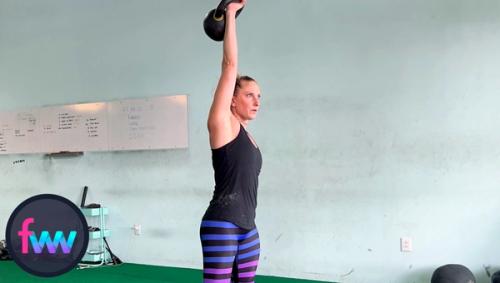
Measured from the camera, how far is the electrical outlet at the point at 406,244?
325 centimetres

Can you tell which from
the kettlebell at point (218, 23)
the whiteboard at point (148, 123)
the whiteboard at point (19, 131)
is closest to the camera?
the kettlebell at point (218, 23)

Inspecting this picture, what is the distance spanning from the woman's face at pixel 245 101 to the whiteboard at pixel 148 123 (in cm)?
237

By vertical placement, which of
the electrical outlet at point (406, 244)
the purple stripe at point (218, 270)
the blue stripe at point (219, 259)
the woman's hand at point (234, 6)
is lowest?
the electrical outlet at point (406, 244)

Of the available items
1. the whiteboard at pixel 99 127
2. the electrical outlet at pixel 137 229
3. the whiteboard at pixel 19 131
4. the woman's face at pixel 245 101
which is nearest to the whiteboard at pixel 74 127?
the whiteboard at pixel 99 127

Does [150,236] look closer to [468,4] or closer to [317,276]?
[317,276]

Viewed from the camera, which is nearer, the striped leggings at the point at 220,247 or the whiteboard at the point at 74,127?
the striped leggings at the point at 220,247

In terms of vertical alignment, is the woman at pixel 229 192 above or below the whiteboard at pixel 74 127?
below

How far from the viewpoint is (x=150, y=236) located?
164 inches

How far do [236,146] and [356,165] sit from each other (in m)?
2.05

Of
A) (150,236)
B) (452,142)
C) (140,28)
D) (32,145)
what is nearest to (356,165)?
(452,142)

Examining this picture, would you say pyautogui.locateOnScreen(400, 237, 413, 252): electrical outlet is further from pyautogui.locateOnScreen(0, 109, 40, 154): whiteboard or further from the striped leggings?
pyautogui.locateOnScreen(0, 109, 40, 154): whiteboard

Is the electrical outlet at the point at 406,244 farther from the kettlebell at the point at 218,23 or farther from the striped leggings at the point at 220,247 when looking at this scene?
the kettlebell at the point at 218,23

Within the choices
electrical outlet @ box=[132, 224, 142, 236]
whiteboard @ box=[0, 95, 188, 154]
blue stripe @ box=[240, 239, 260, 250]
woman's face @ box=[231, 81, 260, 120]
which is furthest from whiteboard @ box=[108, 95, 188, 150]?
blue stripe @ box=[240, 239, 260, 250]

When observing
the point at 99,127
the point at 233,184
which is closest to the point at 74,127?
Answer: the point at 99,127
